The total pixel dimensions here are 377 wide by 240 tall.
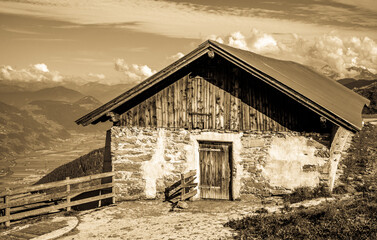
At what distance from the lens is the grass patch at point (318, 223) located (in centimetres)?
795

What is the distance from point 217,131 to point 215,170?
1474 millimetres

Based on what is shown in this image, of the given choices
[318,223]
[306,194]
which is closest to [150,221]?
[318,223]

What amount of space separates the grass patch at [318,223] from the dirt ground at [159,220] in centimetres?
67

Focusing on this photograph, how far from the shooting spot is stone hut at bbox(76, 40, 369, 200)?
11.8m

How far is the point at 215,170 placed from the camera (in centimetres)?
1277

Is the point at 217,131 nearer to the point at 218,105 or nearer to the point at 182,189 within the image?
the point at 218,105

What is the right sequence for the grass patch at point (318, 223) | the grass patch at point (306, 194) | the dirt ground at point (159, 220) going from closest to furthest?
the grass patch at point (318, 223) → the dirt ground at point (159, 220) → the grass patch at point (306, 194)

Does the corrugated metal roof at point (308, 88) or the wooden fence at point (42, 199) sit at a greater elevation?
the corrugated metal roof at point (308, 88)

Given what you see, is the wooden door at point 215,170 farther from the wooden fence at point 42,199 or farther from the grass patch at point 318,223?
the wooden fence at point 42,199

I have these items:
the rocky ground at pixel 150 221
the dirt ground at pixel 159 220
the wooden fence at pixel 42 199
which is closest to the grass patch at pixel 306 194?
the rocky ground at pixel 150 221

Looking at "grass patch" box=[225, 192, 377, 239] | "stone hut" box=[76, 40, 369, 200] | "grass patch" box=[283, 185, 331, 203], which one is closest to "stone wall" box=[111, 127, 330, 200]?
"stone hut" box=[76, 40, 369, 200]

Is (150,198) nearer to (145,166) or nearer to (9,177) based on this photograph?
(145,166)

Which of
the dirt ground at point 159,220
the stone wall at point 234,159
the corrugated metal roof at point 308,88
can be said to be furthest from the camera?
the stone wall at point 234,159

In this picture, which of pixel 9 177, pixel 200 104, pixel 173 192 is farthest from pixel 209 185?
pixel 9 177
